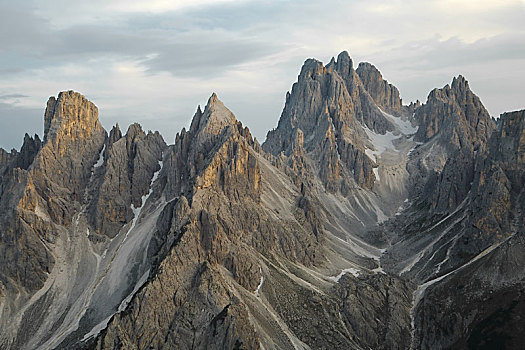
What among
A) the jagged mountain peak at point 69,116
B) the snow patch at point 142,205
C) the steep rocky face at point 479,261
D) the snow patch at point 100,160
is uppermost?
the jagged mountain peak at point 69,116

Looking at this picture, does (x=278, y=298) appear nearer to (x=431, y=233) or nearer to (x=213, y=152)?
(x=213, y=152)

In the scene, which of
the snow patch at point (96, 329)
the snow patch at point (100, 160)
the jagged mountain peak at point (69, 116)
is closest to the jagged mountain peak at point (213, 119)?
the snow patch at point (100, 160)

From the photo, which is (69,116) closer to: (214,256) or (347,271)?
(214,256)

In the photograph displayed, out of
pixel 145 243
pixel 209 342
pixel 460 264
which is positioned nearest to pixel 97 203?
pixel 145 243

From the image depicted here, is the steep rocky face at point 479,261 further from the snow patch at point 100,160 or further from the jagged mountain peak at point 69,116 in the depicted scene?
the jagged mountain peak at point 69,116

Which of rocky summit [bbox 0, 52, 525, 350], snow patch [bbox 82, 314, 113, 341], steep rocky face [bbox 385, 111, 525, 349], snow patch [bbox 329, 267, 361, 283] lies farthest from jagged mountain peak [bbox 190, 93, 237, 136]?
steep rocky face [bbox 385, 111, 525, 349]

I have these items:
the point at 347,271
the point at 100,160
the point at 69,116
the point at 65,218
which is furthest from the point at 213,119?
the point at 347,271

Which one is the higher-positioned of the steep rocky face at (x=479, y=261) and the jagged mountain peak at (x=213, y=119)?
the jagged mountain peak at (x=213, y=119)

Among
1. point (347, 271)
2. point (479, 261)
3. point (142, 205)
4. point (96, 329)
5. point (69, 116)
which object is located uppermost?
point (69, 116)
